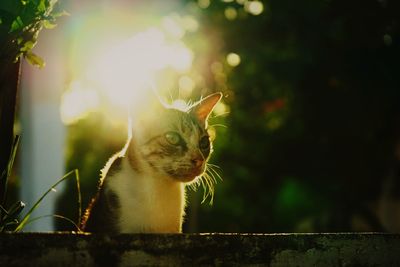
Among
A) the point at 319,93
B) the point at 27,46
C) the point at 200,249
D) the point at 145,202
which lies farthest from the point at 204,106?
the point at 319,93

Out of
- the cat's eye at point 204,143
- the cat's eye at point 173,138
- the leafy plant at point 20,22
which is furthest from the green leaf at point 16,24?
the cat's eye at point 204,143

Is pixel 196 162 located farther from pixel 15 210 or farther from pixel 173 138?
pixel 15 210

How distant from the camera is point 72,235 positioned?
258cm

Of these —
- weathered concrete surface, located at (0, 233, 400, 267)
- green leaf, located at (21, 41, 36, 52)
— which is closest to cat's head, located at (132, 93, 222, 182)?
green leaf, located at (21, 41, 36, 52)

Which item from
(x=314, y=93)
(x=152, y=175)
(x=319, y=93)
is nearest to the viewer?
(x=152, y=175)

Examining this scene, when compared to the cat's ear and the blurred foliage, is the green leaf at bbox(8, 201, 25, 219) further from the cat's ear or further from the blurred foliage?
the blurred foliage

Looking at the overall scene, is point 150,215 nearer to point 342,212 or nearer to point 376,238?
point 376,238

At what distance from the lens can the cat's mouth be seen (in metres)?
3.94

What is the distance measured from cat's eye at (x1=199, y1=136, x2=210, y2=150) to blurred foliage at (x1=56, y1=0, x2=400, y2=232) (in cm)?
418

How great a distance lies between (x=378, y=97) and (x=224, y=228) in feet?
84.2

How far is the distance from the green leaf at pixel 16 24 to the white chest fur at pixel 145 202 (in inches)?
47.1

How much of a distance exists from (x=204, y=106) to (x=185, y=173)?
84 cm

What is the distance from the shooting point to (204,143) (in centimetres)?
436

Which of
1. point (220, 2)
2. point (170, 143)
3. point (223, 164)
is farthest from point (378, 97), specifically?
point (223, 164)
